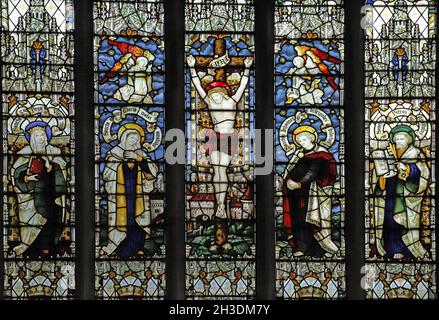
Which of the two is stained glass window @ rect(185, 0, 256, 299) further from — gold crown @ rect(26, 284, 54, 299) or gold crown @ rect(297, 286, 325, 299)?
gold crown @ rect(26, 284, 54, 299)

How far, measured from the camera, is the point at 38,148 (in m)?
12.3

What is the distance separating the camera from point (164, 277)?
12.3m

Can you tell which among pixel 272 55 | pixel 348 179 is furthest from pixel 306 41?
pixel 348 179

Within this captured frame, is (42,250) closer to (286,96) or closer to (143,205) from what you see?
(143,205)

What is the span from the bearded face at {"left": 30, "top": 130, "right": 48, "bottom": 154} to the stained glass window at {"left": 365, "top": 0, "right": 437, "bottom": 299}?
3.34 metres

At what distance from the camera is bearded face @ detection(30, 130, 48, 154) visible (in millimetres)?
12305

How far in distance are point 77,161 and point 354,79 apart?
2.98 m

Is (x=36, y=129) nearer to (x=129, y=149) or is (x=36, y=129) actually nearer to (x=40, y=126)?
(x=40, y=126)

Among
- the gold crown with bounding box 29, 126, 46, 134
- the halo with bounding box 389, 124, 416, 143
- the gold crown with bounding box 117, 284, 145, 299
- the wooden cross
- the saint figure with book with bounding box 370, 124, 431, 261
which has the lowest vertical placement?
the gold crown with bounding box 117, 284, 145, 299

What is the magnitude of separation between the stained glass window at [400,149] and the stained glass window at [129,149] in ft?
7.22

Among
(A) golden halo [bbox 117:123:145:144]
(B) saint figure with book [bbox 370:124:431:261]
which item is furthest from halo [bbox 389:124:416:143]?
(A) golden halo [bbox 117:123:145:144]

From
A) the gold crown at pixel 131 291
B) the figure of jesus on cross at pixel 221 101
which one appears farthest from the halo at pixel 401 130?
the gold crown at pixel 131 291

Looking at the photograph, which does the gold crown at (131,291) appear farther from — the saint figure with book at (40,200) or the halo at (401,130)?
the halo at (401,130)

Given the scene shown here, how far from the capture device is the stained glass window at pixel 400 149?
40.6 ft
